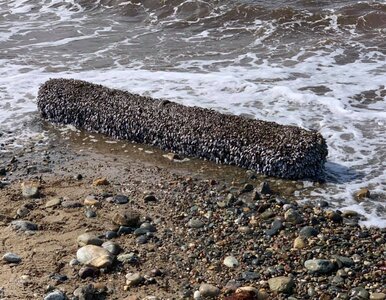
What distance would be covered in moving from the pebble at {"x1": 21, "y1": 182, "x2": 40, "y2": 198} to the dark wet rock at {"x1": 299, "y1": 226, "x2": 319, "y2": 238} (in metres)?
2.93

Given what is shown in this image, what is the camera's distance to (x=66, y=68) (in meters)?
11.3

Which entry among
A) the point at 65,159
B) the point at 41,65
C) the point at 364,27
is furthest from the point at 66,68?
the point at 364,27

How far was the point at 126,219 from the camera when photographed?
19.2 ft

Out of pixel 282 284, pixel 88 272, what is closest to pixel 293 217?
pixel 282 284

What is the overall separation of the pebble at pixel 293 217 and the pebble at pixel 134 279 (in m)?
1.64

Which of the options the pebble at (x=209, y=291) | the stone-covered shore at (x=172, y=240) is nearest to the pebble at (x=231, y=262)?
the stone-covered shore at (x=172, y=240)

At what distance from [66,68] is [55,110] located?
281cm

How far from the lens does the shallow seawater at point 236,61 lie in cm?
787

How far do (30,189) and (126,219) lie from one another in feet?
4.73

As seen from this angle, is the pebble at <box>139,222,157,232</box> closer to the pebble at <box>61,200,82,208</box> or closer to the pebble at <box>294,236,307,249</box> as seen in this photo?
the pebble at <box>61,200,82,208</box>

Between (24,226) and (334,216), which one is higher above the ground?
(24,226)

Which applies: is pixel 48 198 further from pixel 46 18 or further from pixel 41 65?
pixel 46 18

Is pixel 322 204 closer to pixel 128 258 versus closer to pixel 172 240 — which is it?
pixel 172 240

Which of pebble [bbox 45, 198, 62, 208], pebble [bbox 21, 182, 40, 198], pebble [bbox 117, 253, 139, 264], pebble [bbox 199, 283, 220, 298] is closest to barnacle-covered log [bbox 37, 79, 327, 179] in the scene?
pebble [bbox 21, 182, 40, 198]
